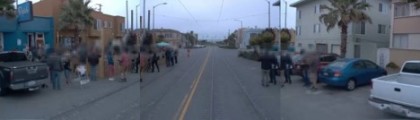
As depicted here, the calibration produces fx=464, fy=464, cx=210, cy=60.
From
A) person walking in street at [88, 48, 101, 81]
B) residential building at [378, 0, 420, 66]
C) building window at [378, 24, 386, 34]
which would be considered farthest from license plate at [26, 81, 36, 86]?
building window at [378, 24, 386, 34]

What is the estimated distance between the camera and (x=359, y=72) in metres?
18.5

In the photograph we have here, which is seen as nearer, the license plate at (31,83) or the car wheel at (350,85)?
the license plate at (31,83)

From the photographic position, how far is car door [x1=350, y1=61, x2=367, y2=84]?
18281 millimetres

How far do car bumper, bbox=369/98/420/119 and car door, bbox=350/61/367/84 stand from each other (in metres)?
6.42

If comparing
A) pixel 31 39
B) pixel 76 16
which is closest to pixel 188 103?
pixel 31 39

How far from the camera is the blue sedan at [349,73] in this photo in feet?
58.7

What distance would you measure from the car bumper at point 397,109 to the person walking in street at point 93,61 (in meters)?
9.36

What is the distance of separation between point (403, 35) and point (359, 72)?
510 inches

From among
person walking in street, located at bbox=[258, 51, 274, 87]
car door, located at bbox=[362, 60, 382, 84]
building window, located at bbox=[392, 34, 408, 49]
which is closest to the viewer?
person walking in street, located at bbox=[258, 51, 274, 87]

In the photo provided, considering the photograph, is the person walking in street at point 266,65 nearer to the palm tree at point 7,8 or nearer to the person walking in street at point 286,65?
the person walking in street at point 286,65

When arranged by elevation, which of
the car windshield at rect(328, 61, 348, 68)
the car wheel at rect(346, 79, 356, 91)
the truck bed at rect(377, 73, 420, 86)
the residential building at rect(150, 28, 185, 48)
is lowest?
the car wheel at rect(346, 79, 356, 91)

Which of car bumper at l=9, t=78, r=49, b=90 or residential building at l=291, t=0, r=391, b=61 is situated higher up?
residential building at l=291, t=0, r=391, b=61

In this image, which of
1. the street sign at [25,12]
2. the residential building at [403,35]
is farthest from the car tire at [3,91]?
the residential building at [403,35]

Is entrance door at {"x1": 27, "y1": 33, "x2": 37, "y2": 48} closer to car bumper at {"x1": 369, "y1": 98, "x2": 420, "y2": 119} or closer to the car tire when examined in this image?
the car tire
